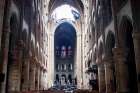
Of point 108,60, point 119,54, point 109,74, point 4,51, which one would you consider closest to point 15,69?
point 4,51

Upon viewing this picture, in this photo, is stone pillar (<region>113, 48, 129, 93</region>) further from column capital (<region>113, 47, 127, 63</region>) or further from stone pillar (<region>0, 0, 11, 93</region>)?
stone pillar (<region>0, 0, 11, 93</region>)

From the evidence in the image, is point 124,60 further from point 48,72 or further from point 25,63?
point 48,72

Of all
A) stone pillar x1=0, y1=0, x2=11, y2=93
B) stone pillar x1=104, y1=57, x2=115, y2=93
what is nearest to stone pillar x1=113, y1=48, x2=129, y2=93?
stone pillar x1=104, y1=57, x2=115, y2=93

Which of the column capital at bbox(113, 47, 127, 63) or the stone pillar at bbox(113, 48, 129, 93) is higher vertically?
the column capital at bbox(113, 47, 127, 63)

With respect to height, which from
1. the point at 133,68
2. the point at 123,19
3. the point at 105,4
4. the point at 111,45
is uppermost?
the point at 105,4

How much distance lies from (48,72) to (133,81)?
33565mm

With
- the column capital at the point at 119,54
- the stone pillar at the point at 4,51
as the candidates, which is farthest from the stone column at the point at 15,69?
the column capital at the point at 119,54

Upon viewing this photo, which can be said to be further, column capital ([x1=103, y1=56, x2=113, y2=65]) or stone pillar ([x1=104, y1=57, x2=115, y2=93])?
column capital ([x1=103, y1=56, x2=113, y2=65])

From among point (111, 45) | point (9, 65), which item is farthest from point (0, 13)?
point (111, 45)

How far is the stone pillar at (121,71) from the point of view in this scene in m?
17.1

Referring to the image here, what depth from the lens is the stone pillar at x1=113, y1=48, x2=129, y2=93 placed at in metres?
17.1

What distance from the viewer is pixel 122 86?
17.2 m

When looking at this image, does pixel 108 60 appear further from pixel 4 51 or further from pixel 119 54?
pixel 4 51

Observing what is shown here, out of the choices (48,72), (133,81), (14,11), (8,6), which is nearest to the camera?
(8,6)
